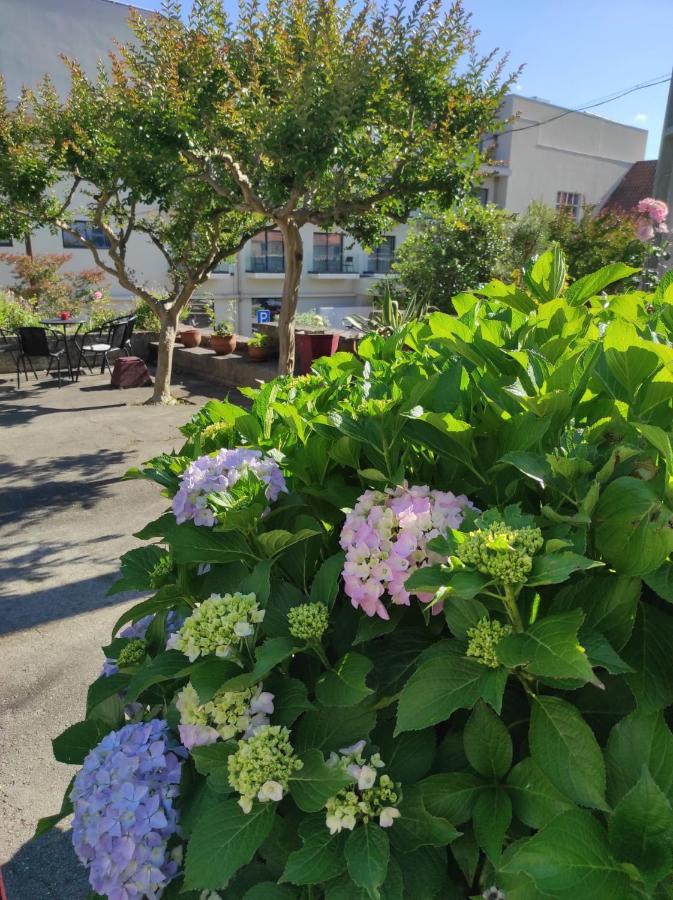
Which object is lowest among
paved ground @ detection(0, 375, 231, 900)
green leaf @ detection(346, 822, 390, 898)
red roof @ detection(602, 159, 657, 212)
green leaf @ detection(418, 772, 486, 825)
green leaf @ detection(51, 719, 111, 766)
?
paved ground @ detection(0, 375, 231, 900)

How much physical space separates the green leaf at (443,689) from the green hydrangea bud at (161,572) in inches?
27.6

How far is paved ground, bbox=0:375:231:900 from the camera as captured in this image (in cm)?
250

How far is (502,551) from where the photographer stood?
0.82 metres

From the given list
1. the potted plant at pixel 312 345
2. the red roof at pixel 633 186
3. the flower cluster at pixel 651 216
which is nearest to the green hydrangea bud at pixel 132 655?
the flower cluster at pixel 651 216

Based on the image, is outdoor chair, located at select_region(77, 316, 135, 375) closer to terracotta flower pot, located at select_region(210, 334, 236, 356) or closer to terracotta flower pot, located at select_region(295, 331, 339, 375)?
terracotta flower pot, located at select_region(210, 334, 236, 356)

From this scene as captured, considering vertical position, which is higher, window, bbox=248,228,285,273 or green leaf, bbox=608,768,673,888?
window, bbox=248,228,285,273

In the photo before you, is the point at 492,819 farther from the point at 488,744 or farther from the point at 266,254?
the point at 266,254

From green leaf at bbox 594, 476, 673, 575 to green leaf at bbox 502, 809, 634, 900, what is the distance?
1.06ft

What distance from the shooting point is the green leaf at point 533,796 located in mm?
877

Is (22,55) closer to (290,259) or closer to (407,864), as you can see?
(290,259)

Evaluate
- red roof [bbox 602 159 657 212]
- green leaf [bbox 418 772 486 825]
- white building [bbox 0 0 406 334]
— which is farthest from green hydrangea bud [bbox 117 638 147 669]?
red roof [bbox 602 159 657 212]

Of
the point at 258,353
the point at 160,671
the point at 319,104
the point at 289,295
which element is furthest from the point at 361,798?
the point at 258,353

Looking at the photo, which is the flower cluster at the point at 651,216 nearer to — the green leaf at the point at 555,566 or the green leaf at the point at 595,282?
the green leaf at the point at 595,282

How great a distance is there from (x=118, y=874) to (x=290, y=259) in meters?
7.07
